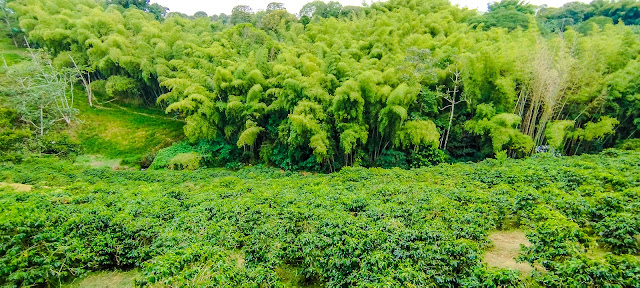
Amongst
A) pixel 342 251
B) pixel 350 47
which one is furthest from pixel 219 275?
pixel 350 47

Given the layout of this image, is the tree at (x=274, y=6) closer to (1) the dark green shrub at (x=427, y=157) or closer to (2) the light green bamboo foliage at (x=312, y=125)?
(2) the light green bamboo foliage at (x=312, y=125)

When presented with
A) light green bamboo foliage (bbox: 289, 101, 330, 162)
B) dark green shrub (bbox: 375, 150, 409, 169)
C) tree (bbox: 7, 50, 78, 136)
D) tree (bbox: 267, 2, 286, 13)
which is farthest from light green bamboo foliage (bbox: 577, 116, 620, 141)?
tree (bbox: 7, 50, 78, 136)

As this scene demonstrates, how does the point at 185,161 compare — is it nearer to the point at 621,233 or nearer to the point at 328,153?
the point at 328,153

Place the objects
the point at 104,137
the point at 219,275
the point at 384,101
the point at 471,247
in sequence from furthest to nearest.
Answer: the point at 104,137
the point at 384,101
the point at 471,247
the point at 219,275

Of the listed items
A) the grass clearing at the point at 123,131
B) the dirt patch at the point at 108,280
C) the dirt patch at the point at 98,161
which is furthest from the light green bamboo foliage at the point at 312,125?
the dirt patch at the point at 98,161

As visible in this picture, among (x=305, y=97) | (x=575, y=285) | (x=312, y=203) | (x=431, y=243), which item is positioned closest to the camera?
(x=575, y=285)

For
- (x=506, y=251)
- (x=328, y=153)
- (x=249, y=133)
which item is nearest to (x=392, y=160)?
(x=328, y=153)

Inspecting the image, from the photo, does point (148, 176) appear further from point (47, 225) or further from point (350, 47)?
point (350, 47)
